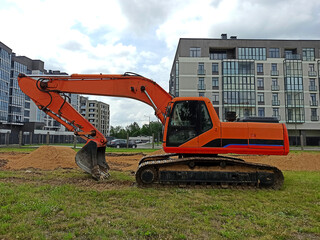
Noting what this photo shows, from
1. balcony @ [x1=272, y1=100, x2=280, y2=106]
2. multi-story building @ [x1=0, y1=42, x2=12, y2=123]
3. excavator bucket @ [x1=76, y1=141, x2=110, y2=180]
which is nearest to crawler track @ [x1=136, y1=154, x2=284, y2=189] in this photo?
excavator bucket @ [x1=76, y1=141, x2=110, y2=180]

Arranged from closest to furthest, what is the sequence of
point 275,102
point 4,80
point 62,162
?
1. point 62,162
2. point 275,102
3. point 4,80

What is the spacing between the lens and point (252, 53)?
53062 millimetres

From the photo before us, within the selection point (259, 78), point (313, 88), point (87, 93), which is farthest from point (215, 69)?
point (87, 93)

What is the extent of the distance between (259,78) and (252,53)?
19.9ft

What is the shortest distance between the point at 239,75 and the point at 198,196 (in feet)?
167

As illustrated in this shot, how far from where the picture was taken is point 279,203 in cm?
566

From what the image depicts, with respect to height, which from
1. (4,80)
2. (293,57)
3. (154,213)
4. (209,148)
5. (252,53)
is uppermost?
(252,53)

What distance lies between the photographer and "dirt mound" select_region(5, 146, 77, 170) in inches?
445

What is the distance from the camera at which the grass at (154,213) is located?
12.9 ft

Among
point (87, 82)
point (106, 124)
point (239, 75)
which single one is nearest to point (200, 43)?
point (239, 75)

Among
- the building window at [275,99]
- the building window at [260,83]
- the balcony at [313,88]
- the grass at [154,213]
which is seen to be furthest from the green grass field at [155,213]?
the balcony at [313,88]

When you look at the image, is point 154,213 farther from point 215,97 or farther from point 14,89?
point 14,89

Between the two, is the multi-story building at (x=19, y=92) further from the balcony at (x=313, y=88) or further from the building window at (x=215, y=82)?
the balcony at (x=313, y=88)

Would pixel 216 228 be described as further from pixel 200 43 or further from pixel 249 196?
pixel 200 43
